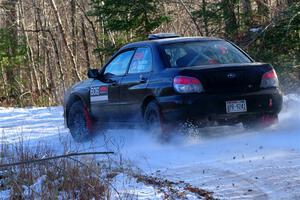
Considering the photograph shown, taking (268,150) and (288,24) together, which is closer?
(268,150)

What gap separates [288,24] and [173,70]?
6968mm

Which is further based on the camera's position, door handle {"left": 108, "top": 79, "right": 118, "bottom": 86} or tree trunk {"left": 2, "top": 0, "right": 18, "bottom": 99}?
tree trunk {"left": 2, "top": 0, "right": 18, "bottom": 99}

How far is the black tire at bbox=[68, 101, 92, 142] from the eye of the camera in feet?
35.1

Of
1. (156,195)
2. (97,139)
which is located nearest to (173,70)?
(97,139)

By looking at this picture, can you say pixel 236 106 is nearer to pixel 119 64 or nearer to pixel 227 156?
pixel 227 156

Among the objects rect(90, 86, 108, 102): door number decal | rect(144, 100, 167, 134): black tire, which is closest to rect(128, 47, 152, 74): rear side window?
rect(144, 100, 167, 134): black tire

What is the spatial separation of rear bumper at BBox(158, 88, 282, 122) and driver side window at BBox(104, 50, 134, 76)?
1.40m

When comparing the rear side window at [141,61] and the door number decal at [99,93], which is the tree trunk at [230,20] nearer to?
the door number decal at [99,93]

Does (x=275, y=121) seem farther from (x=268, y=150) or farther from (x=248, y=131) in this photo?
(x=268, y=150)

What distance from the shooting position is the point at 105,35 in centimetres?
2858

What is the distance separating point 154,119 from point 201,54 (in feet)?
3.88

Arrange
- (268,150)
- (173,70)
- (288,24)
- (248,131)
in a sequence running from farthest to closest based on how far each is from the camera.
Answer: (288,24) → (248,131) → (173,70) → (268,150)

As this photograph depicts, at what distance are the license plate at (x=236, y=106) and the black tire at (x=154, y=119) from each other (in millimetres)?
912

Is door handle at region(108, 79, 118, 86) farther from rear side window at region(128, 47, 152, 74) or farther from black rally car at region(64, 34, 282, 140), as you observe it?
rear side window at region(128, 47, 152, 74)
